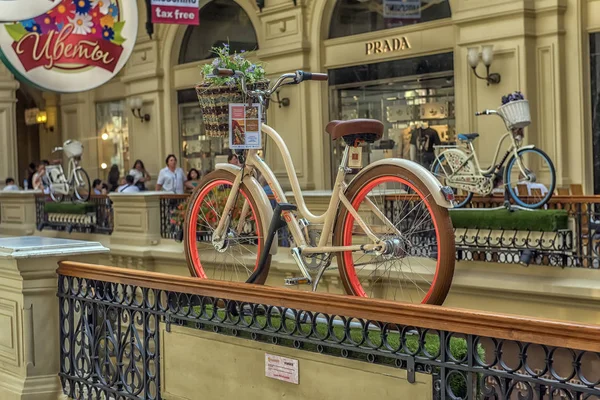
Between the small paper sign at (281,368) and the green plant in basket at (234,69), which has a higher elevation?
the green plant in basket at (234,69)

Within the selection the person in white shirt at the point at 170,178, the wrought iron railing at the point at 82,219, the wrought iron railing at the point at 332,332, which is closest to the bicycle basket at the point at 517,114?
the wrought iron railing at the point at 332,332

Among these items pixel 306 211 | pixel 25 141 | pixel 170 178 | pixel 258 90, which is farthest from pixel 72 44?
pixel 25 141

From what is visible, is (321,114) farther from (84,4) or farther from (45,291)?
(45,291)

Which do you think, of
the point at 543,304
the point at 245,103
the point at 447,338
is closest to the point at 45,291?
the point at 245,103

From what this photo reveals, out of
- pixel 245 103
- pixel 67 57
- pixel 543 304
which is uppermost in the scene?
pixel 67 57

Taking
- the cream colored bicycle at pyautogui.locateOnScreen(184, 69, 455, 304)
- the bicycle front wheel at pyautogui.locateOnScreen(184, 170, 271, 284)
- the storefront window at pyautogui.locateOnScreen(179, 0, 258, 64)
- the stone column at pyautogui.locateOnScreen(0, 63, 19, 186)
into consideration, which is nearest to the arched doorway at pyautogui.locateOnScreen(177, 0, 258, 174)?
the storefront window at pyautogui.locateOnScreen(179, 0, 258, 64)

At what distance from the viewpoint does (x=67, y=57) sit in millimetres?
8039

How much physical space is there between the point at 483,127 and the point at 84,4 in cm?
610

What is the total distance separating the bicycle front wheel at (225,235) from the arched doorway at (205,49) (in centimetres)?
1133

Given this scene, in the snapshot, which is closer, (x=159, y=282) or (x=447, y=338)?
(x=447, y=338)

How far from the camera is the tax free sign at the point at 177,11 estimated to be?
12.7m

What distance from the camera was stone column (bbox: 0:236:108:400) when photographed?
5352mm

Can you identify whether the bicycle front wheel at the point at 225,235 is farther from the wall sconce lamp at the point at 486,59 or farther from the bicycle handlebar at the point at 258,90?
the wall sconce lamp at the point at 486,59

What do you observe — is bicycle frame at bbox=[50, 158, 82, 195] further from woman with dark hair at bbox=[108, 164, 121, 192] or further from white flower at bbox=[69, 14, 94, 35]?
white flower at bbox=[69, 14, 94, 35]
